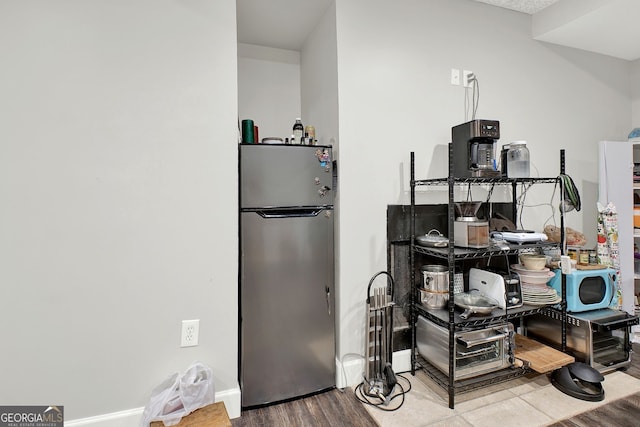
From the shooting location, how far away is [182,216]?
5.80 feet

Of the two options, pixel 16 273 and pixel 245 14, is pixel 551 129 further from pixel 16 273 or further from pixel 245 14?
pixel 16 273

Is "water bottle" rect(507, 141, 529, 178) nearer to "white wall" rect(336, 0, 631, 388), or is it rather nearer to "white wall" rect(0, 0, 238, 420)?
"white wall" rect(336, 0, 631, 388)

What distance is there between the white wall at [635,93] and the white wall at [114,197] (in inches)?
159

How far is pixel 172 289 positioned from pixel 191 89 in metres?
1.13

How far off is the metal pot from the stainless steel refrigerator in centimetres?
66

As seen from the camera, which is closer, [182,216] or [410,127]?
[182,216]

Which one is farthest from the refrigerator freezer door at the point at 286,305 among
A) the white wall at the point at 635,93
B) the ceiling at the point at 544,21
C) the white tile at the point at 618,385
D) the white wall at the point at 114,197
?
the white wall at the point at 635,93

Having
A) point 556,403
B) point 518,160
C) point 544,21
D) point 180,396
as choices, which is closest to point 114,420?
point 180,396

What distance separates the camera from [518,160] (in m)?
2.29

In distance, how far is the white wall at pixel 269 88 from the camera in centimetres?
275

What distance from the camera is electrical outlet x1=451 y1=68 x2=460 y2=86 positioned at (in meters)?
2.42

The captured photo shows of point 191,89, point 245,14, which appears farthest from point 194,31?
point 245,14

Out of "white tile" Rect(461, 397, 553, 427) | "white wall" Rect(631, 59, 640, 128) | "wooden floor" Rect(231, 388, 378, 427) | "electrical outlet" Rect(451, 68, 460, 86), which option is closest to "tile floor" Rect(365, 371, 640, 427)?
"white tile" Rect(461, 397, 553, 427)

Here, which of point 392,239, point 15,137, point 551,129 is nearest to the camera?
point 15,137
